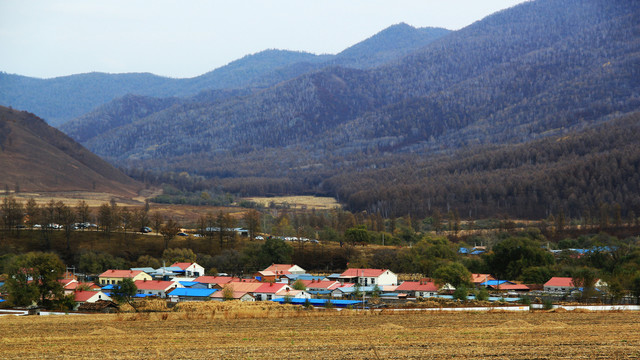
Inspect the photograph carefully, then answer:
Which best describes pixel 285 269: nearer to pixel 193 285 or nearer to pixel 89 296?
pixel 193 285

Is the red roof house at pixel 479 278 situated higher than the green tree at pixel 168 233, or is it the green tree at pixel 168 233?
the green tree at pixel 168 233

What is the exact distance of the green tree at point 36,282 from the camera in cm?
5891

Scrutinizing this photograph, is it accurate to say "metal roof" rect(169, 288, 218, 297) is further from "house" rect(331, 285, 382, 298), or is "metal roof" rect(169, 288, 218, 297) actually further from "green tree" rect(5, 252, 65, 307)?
"house" rect(331, 285, 382, 298)

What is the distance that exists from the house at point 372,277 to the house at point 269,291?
11497 mm

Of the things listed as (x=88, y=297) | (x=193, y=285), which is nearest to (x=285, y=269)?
(x=193, y=285)

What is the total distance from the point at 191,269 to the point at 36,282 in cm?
2863

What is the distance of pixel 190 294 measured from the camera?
6825cm

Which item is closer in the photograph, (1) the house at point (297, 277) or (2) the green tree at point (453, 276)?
(2) the green tree at point (453, 276)

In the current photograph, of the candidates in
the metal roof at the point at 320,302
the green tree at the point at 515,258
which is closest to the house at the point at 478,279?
the green tree at the point at 515,258

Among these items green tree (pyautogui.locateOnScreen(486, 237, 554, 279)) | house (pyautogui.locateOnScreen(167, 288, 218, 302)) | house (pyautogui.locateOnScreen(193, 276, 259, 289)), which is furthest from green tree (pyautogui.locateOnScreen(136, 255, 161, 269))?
green tree (pyautogui.locateOnScreen(486, 237, 554, 279))

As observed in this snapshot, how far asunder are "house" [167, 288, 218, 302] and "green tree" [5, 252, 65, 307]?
1141 cm

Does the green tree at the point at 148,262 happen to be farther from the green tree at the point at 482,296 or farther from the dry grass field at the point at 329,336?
the green tree at the point at 482,296

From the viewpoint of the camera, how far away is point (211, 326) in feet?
139

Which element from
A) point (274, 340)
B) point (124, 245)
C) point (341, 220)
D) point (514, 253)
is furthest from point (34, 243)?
point (274, 340)
